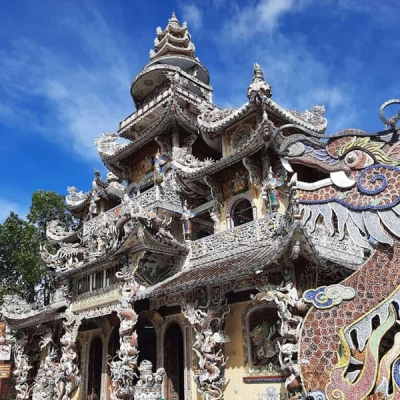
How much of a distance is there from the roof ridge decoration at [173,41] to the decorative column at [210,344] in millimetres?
15432

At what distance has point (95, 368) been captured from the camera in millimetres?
16688

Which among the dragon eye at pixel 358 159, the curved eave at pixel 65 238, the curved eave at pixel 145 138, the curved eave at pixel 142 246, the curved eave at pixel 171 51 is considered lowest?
the dragon eye at pixel 358 159

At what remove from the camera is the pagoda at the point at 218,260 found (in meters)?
7.04

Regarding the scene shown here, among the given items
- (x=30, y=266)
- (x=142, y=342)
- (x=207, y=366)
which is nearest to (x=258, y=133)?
(x=207, y=366)

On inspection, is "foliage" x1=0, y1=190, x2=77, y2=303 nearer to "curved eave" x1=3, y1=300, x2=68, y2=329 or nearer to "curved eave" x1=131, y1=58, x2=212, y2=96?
"curved eave" x1=3, y1=300, x2=68, y2=329

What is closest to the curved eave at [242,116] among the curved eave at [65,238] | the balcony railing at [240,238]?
the balcony railing at [240,238]

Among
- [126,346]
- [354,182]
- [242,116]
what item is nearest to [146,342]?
[126,346]

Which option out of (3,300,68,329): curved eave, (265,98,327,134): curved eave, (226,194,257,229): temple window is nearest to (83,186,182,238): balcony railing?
(226,194,257,229): temple window

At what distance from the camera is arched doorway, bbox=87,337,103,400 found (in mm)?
16406

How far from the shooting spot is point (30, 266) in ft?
85.5

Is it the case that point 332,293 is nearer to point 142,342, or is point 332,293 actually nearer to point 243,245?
point 243,245

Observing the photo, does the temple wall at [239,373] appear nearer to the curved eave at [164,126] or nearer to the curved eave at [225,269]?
the curved eave at [225,269]

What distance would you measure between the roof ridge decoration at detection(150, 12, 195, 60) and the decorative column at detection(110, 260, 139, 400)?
13.3 m

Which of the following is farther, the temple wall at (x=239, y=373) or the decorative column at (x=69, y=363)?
the decorative column at (x=69, y=363)
